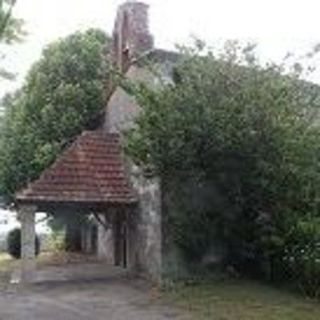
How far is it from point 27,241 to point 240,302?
7634 millimetres

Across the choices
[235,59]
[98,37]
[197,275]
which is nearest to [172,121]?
[235,59]

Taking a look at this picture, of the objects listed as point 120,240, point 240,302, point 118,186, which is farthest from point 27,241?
point 240,302

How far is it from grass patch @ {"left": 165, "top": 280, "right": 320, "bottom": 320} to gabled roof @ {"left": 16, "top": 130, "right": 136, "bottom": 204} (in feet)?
14.7

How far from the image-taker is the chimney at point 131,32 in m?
27.7

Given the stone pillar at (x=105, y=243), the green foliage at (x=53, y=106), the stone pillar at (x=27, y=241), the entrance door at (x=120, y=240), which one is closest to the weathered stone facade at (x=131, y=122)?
the stone pillar at (x=105, y=243)

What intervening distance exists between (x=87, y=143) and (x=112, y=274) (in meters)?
4.68

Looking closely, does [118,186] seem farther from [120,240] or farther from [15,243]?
[15,243]

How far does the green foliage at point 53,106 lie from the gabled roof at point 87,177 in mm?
4343

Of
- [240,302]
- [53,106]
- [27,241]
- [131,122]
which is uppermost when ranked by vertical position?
[53,106]

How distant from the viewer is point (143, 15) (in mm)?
28156

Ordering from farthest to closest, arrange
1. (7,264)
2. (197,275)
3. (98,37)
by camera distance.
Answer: (98,37), (7,264), (197,275)

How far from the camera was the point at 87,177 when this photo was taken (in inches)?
1015

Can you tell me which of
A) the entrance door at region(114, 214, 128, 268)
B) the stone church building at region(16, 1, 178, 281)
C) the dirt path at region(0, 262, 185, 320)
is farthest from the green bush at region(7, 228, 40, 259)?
the dirt path at region(0, 262, 185, 320)

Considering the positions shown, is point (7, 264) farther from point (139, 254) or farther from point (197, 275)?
point (197, 275)
